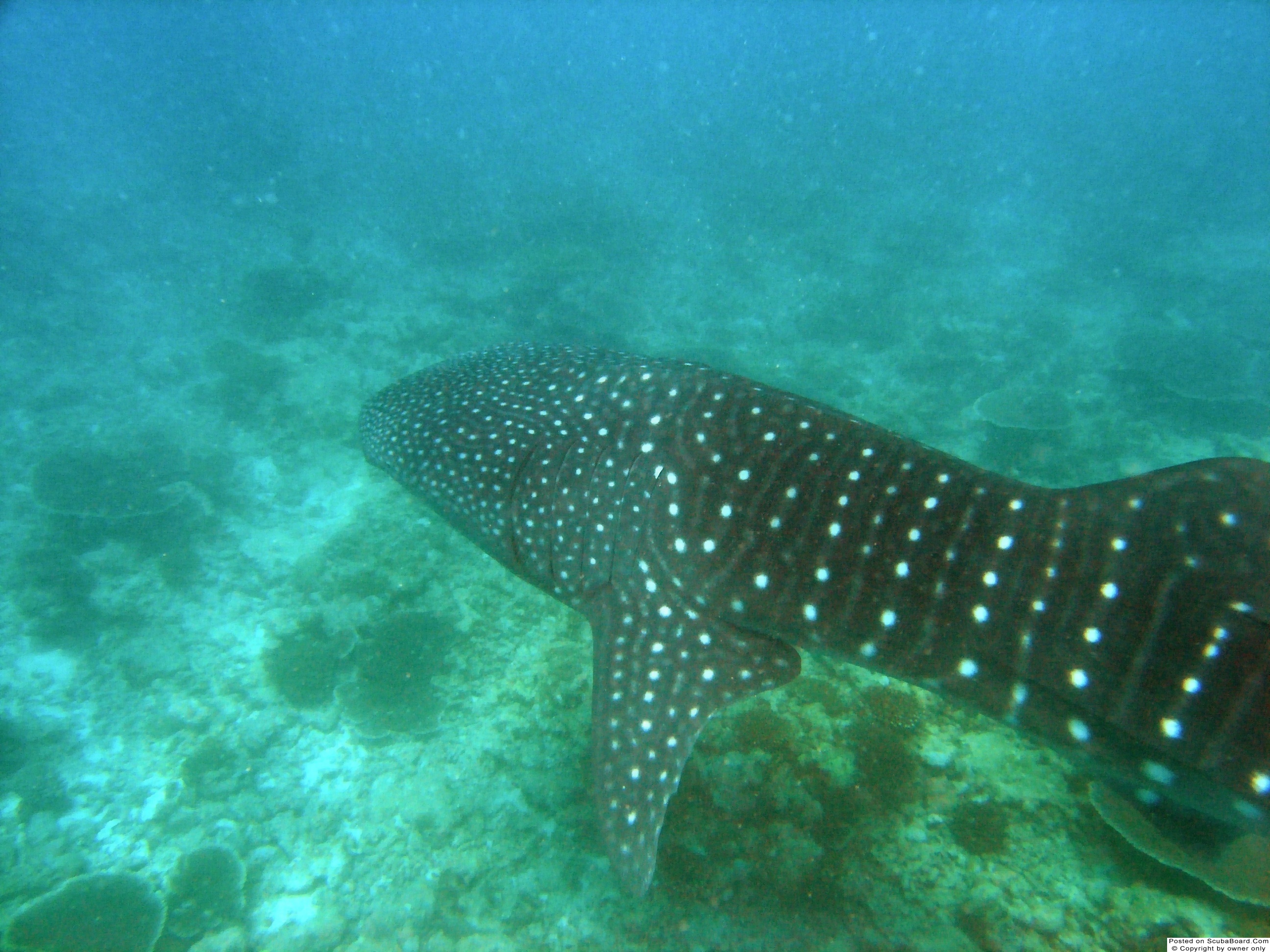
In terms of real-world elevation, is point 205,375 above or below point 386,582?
above

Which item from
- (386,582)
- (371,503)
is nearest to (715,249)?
(371,503)

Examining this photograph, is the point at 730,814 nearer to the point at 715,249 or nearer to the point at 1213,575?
the point at 1213,575

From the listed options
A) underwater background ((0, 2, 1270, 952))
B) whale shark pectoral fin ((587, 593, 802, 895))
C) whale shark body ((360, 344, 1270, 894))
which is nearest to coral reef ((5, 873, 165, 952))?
underwater background ((0, 2, 1270, 952))

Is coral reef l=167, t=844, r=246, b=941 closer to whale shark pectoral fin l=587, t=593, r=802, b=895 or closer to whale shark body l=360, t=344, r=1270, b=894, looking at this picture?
whale shark body l=360, t=344, r=1270, b=894

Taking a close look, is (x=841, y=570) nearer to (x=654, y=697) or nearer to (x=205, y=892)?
(x=654, y=697)

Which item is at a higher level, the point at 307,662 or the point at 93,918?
the point at 307,662

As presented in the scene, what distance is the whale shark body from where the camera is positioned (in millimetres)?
2518

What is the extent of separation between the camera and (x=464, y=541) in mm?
7164

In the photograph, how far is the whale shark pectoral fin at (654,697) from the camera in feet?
10.9

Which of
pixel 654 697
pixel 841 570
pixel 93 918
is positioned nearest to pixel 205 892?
pixel 93 918

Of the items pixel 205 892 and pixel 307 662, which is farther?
pixel 307 662

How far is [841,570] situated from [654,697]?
4.43 feet

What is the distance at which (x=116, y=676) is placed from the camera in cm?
655

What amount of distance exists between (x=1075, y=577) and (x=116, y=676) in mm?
8979
